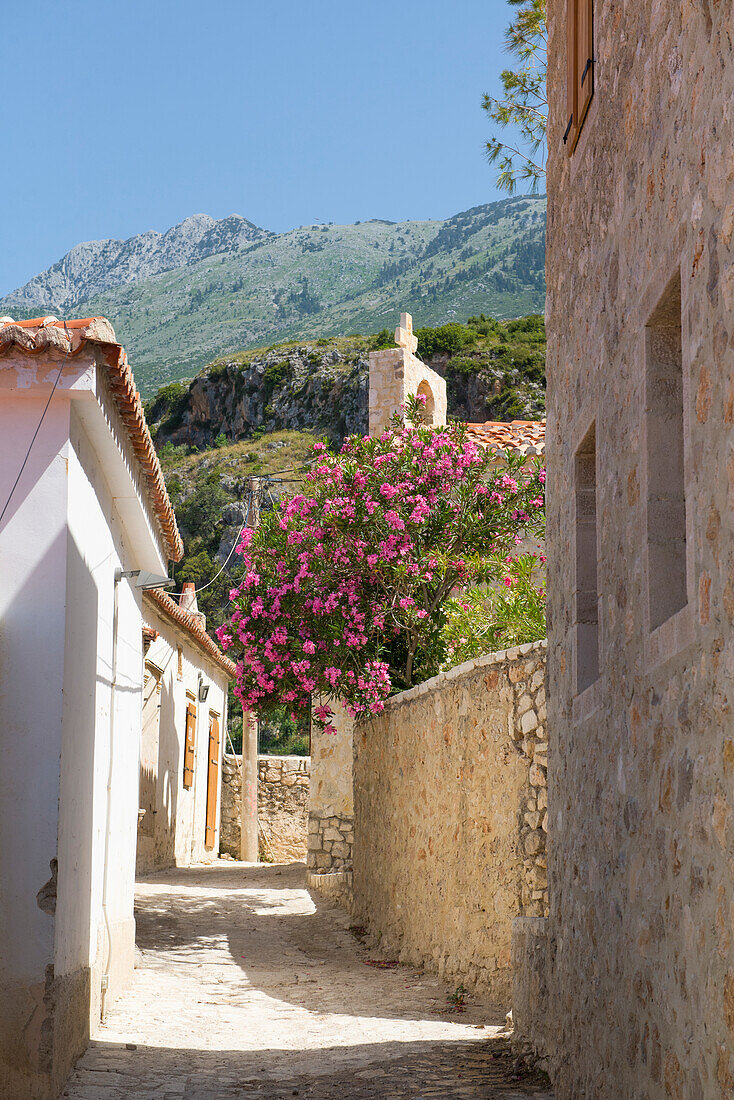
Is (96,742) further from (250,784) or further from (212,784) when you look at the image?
(212,784)

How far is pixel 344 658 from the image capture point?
468 inches

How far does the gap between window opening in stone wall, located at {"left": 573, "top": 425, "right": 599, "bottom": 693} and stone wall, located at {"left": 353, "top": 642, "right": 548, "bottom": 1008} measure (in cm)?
169

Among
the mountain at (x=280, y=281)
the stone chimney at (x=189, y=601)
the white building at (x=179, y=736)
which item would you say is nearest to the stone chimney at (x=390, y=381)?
the white building at (x=179, y=736)

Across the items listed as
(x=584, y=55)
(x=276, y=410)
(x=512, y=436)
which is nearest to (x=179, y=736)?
(x=512, y=436)

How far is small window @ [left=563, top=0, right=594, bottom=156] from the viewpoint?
5.14 m

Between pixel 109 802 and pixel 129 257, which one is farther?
pixel 129 257

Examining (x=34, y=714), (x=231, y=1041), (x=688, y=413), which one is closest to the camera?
(x=688, y=413)

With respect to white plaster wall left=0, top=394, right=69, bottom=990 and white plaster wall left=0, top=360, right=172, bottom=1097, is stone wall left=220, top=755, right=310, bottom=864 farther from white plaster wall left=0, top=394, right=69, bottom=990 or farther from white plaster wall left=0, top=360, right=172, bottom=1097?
white plaster wall left=0, top=394, right=69, bottom=990

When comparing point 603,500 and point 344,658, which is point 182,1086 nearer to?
point 603,500

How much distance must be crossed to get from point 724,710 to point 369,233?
419ft

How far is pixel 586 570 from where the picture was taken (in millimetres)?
5457

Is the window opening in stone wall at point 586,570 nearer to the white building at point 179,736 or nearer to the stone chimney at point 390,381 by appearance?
the white building at point 179,736

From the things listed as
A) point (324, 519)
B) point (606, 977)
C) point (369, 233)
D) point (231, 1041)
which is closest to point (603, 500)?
point (606, 977)

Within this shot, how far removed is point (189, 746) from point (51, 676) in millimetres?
14080
